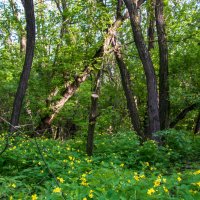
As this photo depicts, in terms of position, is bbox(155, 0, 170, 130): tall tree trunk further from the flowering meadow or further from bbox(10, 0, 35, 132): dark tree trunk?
bbox(10, 0, 35, 132): dark tree trunk

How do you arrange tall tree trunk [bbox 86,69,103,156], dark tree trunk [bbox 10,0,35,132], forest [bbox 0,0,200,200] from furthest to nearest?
dark tree trunk [bbox 10,0,35,132], tall tree trunk [bbox 86,69,103,156], forest [bbox 0,0,200,200]

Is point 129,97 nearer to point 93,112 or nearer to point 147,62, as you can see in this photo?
point 147,62

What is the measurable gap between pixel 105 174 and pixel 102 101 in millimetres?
12221

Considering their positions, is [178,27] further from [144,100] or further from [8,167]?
[8,167]

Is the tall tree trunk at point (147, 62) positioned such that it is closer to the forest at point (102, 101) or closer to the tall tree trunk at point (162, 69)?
the forest at point (102, 101)

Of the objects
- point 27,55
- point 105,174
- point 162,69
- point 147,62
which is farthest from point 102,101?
point 105,174

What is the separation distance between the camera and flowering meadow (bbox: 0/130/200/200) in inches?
126

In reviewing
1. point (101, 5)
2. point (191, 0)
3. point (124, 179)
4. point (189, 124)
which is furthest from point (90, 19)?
point (189, 124)

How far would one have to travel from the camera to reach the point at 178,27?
1275cm

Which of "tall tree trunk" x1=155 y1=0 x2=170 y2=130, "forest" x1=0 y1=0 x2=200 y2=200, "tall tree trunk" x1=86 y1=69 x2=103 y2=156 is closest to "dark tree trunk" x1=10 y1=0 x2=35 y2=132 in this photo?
"forest" x1=0 y1=0 x2=200 y2=200

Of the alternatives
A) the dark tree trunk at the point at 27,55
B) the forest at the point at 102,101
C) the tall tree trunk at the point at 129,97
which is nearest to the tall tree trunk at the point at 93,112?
the forest at the point at 102,101

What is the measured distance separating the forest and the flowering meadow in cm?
2

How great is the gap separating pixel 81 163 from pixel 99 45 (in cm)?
694

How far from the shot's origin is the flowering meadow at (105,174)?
3.21 meters
